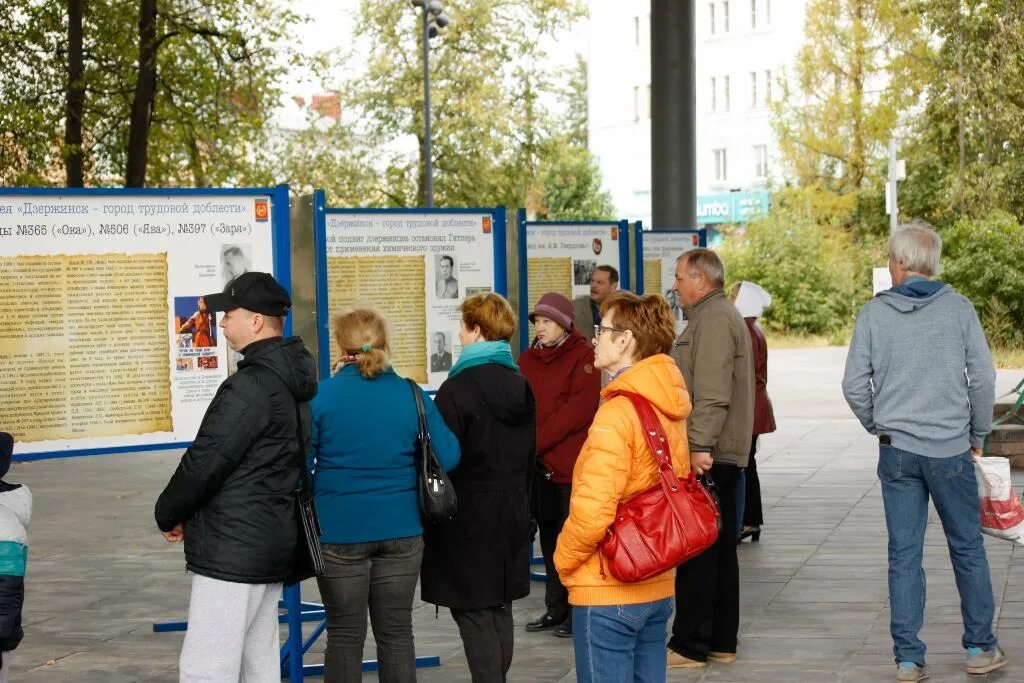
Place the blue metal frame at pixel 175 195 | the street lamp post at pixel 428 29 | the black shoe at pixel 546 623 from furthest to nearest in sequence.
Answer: the street lamp post at pixel 428 29 → the black shoe at pixel 546 623 → the blue metal frame at pixel 175 195

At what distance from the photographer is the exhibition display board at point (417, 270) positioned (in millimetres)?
7848

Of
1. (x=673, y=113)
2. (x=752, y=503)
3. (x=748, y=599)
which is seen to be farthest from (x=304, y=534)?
(x=673, y=113)

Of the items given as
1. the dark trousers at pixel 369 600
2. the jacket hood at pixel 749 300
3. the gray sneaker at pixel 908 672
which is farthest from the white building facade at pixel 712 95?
the dark trousers at pixel 369 600

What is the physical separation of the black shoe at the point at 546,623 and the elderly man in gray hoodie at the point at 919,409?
196 centimetres

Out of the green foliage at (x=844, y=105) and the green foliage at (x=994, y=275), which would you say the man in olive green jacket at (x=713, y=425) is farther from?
the green foliage at (x=844, y=105)

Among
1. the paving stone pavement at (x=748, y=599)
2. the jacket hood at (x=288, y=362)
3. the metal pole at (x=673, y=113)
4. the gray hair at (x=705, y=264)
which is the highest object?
the metal pole at (x=673, y=113)

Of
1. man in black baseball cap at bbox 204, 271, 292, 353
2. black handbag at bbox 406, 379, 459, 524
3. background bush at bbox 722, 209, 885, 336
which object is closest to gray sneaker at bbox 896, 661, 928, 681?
black handbag at bbox 406, 379, 459, 524

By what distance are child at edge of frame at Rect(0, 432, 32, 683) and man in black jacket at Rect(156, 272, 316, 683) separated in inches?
19.4

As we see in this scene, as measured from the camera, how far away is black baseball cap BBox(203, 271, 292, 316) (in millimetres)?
5004

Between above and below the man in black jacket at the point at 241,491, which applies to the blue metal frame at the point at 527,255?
above

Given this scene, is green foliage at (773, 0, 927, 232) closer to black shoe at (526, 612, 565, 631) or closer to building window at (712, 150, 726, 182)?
building window at (712, 150, 726, 182)

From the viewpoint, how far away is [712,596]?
7.22 metres

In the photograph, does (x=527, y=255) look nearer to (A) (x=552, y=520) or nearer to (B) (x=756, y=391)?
(B) (x=756, y=391)

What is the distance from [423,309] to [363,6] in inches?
1303
